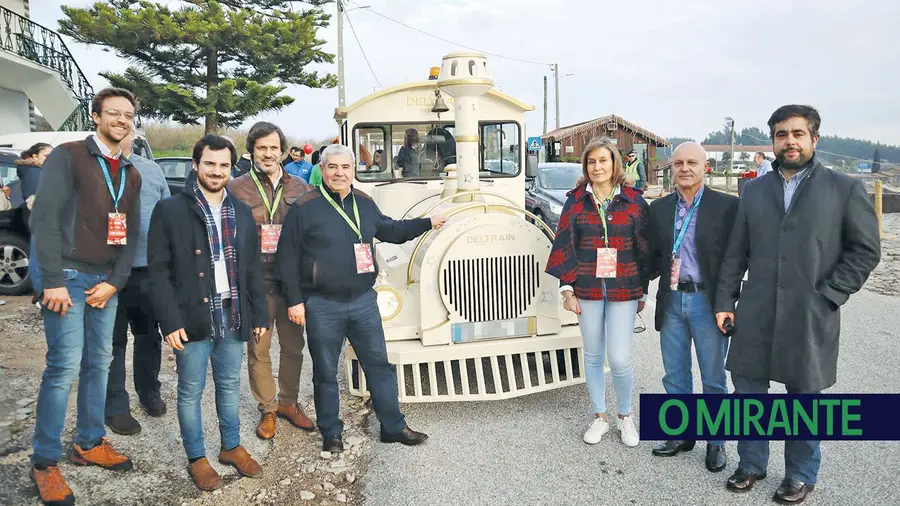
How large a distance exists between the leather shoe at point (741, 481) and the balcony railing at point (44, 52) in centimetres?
1458

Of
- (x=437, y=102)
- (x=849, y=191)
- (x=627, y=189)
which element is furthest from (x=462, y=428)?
(x=437, y=102)

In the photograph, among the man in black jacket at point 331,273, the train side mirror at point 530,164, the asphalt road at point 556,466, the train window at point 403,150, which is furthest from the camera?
the train side mirror at point 530,164

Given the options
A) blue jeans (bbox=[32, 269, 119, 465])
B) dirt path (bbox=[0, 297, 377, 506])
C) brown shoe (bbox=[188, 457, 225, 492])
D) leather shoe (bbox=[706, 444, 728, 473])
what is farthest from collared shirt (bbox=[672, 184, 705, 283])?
blue jeans (bbox=[32, 269, 119, 465])

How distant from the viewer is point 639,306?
12.2 ft

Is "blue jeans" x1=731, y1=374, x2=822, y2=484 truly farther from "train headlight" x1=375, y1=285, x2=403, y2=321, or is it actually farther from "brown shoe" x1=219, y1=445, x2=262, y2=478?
"brown shoe" x1=219, y1=445, x2=262, y2=478

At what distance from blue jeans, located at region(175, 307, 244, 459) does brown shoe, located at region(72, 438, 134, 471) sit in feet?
1.38

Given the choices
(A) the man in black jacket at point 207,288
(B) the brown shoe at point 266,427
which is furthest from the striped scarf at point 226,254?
(B) the brown shoe at point 266,427

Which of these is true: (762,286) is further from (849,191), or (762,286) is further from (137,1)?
(137,1)

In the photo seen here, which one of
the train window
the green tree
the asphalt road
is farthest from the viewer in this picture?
the green tree

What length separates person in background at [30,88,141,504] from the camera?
3.02m

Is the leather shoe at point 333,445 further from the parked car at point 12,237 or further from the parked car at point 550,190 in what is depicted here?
the parked car at point 550,190

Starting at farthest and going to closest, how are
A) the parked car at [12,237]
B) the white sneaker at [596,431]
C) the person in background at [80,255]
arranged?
the parked car at [12,237]
the white sneaker at [596,431]
the person in background at [80,255]

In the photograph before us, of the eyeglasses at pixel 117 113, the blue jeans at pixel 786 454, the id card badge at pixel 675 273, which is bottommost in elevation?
the blue jeans at pixel 786 454

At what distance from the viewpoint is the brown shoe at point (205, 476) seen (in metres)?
3.25
